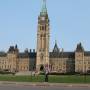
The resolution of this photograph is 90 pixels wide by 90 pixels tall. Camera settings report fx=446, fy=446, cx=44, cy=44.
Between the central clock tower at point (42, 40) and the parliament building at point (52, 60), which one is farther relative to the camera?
the parliament building at point (52, 60)

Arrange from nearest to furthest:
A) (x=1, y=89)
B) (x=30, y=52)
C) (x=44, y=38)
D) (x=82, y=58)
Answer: (x=1, y=89), (x=44, y=38), (x=82, y=58), (x=30, y=52)

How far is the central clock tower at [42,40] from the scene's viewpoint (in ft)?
520

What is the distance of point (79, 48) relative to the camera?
175 meters

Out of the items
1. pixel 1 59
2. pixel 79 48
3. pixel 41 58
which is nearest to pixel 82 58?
pixel 79 48

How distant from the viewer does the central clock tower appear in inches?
6245

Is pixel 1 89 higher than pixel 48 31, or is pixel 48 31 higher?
pixel 48 31

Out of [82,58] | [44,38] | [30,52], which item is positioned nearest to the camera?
[44,38]

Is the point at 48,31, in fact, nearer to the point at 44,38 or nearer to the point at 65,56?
the point at 44,38

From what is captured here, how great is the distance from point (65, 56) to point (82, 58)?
31.5ft

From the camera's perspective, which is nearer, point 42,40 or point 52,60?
point 42,40

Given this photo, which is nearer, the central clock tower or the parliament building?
the central clock tower

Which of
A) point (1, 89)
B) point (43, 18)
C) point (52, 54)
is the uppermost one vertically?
point (43, 18)

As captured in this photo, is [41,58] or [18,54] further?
[18,54]

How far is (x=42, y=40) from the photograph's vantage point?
15925 centimetres
